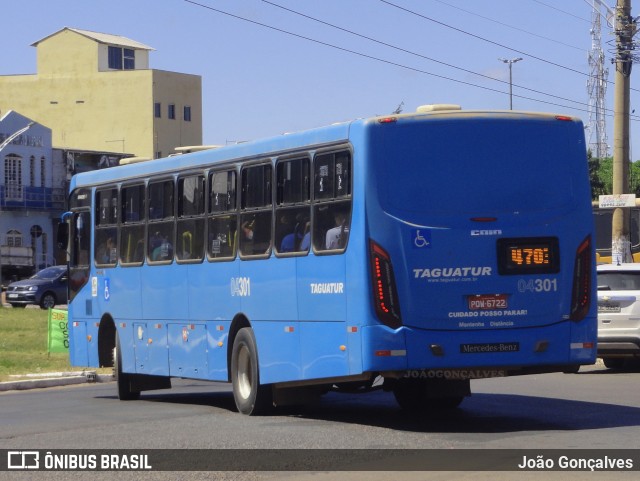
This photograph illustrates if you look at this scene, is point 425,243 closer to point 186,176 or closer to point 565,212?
point 565,212

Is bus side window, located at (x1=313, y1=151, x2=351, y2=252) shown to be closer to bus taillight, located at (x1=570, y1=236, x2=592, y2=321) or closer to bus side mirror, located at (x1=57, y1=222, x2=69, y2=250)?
bus taillight, located at (x1=570, y1=236, x2=592, y2=321)

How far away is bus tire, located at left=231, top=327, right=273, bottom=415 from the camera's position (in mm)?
15938

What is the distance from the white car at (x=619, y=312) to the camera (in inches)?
832

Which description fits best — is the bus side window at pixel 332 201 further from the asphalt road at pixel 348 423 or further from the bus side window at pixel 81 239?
the bus side window at pixel 81 239

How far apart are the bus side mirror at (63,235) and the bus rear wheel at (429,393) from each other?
7.43 meters

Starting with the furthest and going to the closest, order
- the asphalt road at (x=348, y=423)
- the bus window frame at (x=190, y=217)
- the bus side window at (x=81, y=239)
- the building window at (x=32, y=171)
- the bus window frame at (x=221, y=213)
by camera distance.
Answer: the building window at (x=32, y=171), the bus side window at (x=81, y=239), the bus window frame at (x=190, y=217), the bus window frame at (x=221, y=213), the asphalt road at (x=348, y=423)

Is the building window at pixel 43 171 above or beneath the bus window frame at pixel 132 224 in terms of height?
above

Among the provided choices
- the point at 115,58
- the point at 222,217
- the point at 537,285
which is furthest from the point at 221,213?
the point at 115,58

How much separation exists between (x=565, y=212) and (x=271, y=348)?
3.75m

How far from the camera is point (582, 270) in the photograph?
14391 millimetres

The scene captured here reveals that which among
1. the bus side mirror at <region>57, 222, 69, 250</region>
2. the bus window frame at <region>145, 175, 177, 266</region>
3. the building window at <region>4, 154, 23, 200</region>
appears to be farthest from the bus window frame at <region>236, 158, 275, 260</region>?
the building window at <region>4, 154, 23, 200</region>

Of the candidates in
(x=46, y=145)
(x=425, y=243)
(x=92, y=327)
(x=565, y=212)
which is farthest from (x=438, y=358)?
(x=46, y=145)

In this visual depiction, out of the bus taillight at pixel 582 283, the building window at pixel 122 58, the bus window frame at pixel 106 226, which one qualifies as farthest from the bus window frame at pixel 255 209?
the building window at pixel 122 58

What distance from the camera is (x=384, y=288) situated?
13.6 m
